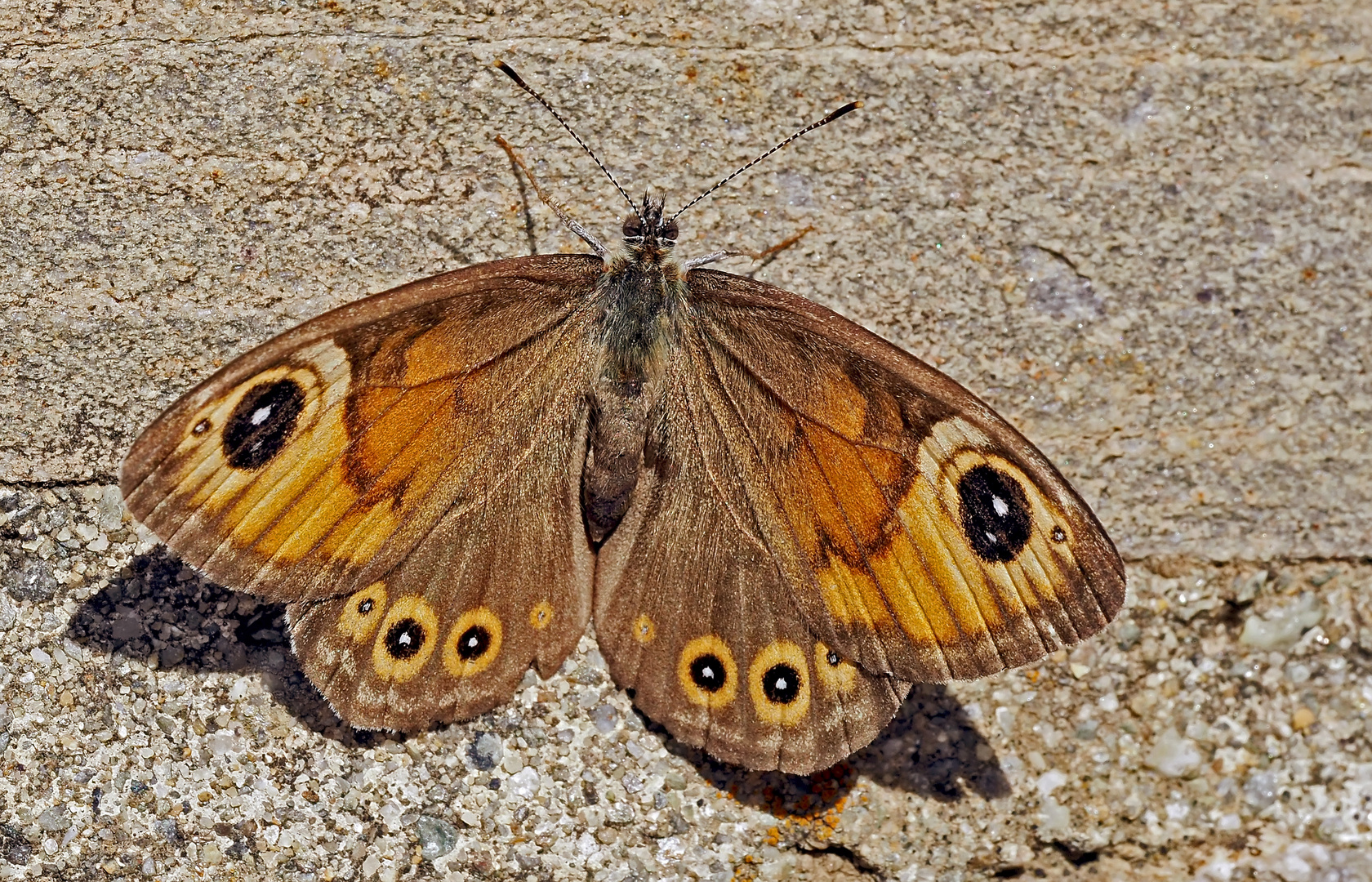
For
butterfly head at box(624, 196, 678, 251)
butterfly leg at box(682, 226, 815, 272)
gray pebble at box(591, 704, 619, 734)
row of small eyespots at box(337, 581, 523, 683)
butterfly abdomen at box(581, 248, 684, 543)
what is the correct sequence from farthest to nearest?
butterfly leg at box(682, 226, 815, 272)
gray pebble at box(591, 704, 619, 734)
butterfly head at box(624, 196, 678, 251)
butterfly abdomen at box(581, 248, 684, 543)
row of small eyespots at box(337, 581, 523, 683)

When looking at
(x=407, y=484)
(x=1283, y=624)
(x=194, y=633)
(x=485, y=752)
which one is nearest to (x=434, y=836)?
(x=485, y=752)

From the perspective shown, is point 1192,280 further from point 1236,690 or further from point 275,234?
point 275,234

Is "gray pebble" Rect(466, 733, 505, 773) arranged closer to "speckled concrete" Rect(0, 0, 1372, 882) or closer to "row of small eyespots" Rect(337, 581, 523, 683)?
"speckled concrete" Rect(0, 0, 1372, 882)

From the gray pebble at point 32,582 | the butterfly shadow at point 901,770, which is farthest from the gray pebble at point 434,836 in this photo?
the gray pebble at point 32,582

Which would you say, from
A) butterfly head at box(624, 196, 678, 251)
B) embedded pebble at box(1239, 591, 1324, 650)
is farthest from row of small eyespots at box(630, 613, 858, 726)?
embedded pebble at box(1239, 591, 1324, 650)

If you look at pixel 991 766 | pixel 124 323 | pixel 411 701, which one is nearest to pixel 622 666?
pixel 411 701

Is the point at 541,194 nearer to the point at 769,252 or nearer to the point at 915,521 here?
the point at 769,252

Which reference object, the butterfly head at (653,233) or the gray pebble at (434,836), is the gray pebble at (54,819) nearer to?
the gray pebble at (434,836)

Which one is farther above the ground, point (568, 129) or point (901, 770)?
point (568, 129)
